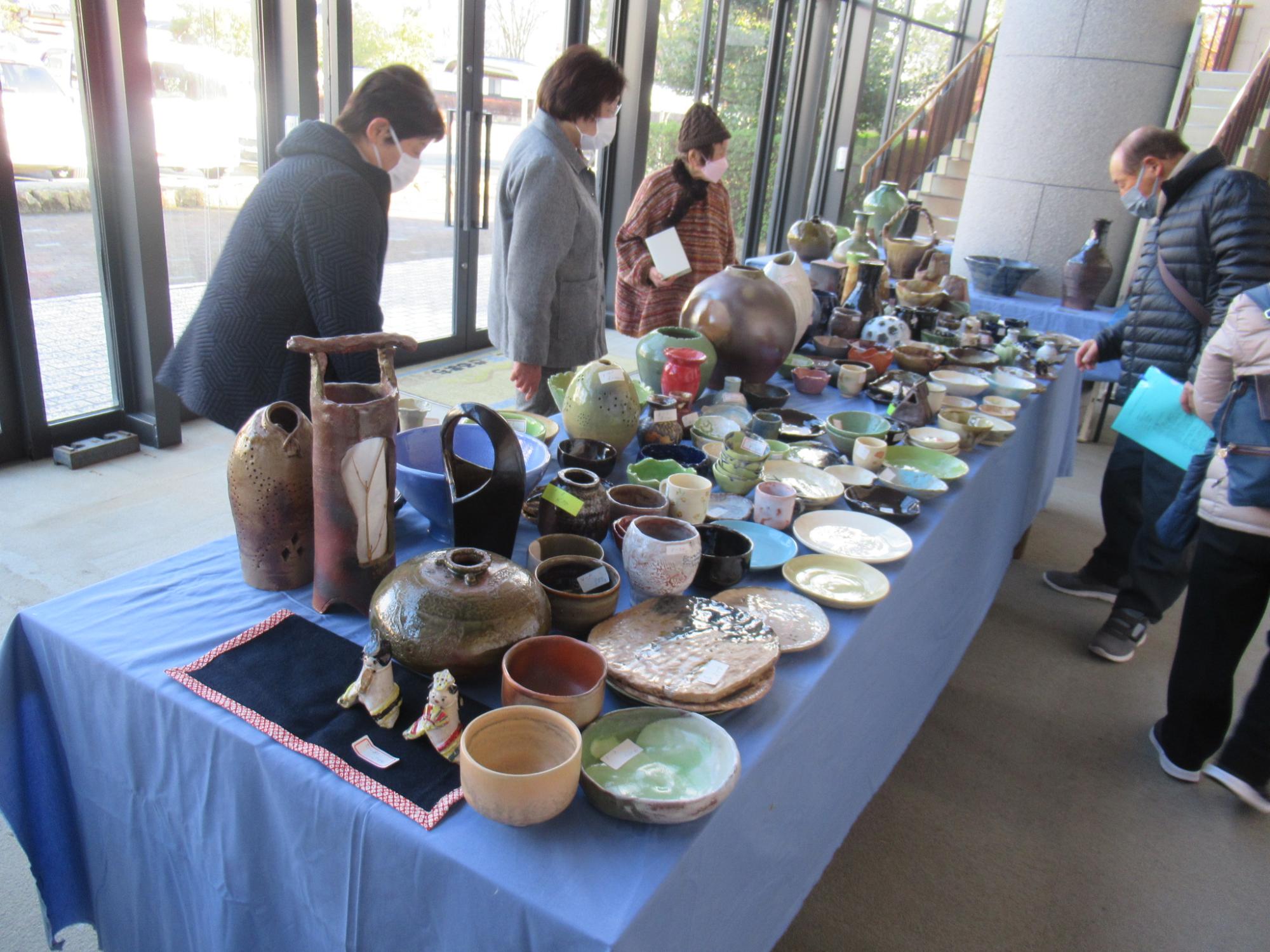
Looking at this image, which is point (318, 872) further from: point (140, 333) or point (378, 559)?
point (140, 333)

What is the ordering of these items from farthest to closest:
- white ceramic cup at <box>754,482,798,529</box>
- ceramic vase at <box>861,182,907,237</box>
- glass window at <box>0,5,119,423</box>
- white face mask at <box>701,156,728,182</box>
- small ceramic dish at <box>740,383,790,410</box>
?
ceramic vase at <box>861,182,907,237</box> → white face mask at <box>701,156,728,182</box> → glass window at <box>0,5,119,423</box> → small ceramic dish at <box>740,383,790,410</box> → white ceramic cup at <box>754,482,798,529</box>

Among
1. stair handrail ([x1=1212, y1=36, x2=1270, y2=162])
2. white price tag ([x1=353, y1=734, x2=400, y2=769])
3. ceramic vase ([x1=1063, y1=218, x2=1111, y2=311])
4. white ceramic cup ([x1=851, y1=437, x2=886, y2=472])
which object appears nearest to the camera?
white price tag ([x1=353, y1=734, x2=400, y2=769])

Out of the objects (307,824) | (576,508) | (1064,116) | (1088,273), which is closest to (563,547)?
(576,508)

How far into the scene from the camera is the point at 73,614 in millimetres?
1100

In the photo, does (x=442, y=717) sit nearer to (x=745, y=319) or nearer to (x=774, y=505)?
(x=774, y=505)

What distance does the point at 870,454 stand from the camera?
1.84 meters

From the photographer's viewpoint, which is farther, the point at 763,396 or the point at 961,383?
the point at 961,383

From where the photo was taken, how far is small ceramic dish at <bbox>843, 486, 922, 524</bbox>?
1.64 meters

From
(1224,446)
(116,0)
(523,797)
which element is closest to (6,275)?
(116,0)

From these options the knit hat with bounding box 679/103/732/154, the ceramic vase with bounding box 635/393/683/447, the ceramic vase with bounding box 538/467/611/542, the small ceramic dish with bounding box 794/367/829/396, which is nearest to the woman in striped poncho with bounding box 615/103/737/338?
the knit hat with bounding box 679/103/732/154

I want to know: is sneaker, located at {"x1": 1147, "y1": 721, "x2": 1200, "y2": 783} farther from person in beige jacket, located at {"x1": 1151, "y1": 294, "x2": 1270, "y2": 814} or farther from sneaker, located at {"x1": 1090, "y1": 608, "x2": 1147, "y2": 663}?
sneaker, located at {"x1": 1090, "y1": 608, "x2": 1147, "y2": 663}

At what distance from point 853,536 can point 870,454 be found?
1.12ft

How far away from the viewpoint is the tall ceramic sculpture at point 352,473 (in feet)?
3.26

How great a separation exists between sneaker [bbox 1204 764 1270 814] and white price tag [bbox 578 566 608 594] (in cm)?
186
